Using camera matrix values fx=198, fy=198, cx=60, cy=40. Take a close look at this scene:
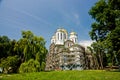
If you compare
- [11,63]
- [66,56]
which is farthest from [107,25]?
[66,56]

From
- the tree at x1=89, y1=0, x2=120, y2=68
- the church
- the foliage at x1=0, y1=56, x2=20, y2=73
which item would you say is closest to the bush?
the foliage at x1=0, y1=56, x2=20, y2=73

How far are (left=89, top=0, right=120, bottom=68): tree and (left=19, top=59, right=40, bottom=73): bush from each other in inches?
425

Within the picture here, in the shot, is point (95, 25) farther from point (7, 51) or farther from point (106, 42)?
point (7, 51)

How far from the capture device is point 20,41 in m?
37.9

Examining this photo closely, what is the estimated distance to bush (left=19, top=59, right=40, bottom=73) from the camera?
34.1 meters

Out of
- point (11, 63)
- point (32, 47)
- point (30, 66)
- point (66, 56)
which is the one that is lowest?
point (30, 66)

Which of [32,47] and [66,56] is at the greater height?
[66,56]

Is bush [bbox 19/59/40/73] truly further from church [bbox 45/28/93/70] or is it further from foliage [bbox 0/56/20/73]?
church [bbox 45/28/93/70]

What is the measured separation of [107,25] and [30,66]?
1471 cm

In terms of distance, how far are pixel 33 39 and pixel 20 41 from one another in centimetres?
250

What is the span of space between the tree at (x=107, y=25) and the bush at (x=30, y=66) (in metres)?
10.8

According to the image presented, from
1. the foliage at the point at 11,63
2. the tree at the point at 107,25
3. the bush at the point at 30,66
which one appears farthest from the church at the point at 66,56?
the tree at the point at 107,25

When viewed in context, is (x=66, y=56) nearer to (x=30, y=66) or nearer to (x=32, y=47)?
(x=32, y=47)

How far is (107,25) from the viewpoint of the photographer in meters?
29.8
